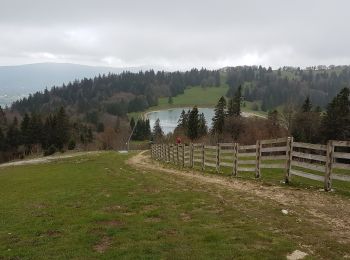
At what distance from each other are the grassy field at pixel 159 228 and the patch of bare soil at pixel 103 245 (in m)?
0.02

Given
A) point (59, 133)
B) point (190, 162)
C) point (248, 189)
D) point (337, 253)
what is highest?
point (337, 253)

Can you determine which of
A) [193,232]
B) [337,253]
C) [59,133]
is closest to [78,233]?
[193,232]

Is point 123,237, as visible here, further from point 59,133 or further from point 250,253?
point 59,133

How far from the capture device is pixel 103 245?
9.28m

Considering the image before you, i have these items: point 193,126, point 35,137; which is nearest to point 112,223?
point 193,126

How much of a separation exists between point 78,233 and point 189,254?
11.7 feet

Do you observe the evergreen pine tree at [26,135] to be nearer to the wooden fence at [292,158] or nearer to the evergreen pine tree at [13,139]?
the evergreen pine tree at [13,139]

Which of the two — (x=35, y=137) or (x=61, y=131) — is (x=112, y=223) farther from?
(x=35, y=137)

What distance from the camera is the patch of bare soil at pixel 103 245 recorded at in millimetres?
8948

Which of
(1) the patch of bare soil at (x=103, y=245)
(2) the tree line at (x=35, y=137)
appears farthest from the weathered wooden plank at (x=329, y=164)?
(2) the tree line at (x=35, y=137)

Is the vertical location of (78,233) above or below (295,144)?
below

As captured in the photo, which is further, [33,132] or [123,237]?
[33,132]

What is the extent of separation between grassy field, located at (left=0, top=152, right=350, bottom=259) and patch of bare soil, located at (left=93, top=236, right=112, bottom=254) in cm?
2

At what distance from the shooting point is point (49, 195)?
17891 millimetres
